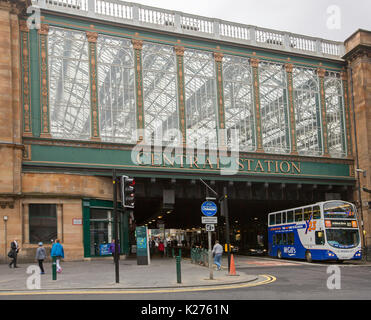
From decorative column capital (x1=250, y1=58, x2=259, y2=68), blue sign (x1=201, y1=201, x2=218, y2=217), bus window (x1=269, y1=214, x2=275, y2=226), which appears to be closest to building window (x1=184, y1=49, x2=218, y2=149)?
decorative column capital (x1=250, y1=58, x2=259, y2=68)

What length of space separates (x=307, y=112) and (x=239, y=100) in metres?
7.09

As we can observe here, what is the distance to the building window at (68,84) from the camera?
110 ft

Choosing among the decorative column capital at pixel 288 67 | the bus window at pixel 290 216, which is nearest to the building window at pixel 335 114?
the decorative column capital at pixel 288 67

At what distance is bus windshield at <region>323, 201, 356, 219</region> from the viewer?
30125 mm

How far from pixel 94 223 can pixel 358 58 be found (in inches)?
1123

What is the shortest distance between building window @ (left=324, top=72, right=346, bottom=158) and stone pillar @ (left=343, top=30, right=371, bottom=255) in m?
0.99

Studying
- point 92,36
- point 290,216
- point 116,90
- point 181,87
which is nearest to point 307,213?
point 290,216

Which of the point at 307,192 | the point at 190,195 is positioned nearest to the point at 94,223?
the point at 190,195

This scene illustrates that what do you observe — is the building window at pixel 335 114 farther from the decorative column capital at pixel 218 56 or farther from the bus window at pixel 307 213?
the bus window at pixel 307 213

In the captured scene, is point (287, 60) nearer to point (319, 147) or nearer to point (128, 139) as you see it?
point (319, 147)

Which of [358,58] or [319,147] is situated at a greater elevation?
[358,58]

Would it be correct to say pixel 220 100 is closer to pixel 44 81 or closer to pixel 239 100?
pixel 239 100

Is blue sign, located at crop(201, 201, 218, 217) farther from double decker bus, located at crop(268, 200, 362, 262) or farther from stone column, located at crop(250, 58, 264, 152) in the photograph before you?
stone column, located at crop(250, 58, 264, 152)
